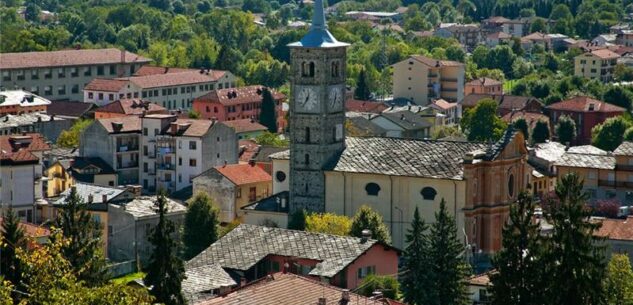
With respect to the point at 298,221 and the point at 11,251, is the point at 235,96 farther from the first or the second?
the point at 11,251

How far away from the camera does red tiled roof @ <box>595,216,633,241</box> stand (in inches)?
2397

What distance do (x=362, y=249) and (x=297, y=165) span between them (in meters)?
13.4

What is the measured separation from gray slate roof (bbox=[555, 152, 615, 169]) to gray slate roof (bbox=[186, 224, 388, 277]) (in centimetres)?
2476

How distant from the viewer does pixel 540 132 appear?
101m

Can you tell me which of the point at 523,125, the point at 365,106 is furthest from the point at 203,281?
the point at 365,106

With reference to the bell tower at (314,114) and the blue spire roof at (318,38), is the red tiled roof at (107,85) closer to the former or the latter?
the blue spire roof at (318,38)

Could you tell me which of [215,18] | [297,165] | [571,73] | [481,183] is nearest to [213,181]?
[297,165]

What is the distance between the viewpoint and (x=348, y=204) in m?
64.6

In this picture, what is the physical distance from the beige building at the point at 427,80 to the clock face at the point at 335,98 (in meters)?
53.6

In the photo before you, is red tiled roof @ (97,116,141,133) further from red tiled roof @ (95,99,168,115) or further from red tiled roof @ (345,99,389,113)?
red tiled roof @ (345,99,389,113)

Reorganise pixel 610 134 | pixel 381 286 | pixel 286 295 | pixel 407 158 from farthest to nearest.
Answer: pixel 610 134, pixel 407 158, pixel 381 286, pixel 286 295

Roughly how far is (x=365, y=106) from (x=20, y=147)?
1531 inches

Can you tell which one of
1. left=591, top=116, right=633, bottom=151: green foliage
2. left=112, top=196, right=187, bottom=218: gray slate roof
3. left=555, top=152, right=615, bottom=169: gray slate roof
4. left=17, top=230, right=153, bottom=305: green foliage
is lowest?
left=112, top=196, right=187, bottom=218: gray slate roof

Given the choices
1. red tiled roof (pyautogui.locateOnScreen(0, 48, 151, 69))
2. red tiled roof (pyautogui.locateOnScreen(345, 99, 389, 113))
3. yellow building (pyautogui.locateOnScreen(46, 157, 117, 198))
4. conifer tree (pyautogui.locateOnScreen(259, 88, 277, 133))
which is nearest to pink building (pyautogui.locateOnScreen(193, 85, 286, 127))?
conifer tree (pyautogui.locateOnScreen(259, 88, 277, 133))
